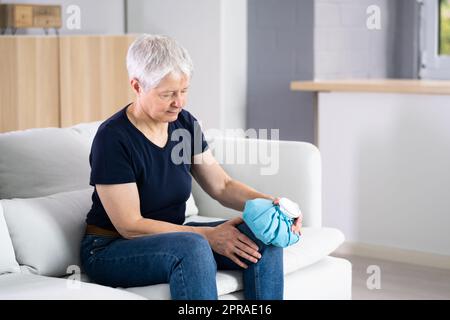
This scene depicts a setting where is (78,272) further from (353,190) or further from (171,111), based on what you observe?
(353,190)

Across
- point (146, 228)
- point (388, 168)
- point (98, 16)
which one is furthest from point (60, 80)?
point (146, 228)

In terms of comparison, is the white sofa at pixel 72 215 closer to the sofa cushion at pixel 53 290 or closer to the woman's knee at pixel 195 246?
the sofa cushion at pixel 53 290

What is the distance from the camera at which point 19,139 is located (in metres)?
2.58

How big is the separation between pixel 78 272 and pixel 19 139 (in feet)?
1.52

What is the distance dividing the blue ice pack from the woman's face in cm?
34

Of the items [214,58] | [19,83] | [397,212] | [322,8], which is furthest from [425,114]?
[19,83]

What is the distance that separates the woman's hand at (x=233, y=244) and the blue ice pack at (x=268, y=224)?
0.16 feet

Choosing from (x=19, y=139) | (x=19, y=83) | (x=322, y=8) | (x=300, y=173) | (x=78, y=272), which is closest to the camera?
(x=78, y=272)

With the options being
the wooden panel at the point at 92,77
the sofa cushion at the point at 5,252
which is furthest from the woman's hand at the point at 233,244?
the wooden panel at the point at 92,77

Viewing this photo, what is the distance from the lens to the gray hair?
2.31 m

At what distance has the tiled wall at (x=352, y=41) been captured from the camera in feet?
14.5

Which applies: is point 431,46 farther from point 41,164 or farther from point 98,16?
point 41,164

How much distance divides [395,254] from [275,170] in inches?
53.1

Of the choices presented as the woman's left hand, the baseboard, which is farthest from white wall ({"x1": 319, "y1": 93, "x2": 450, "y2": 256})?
the woman's left hand
